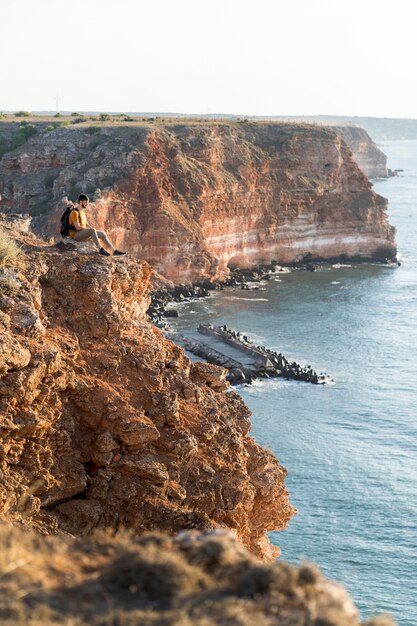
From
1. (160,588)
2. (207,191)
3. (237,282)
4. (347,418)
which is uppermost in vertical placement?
(160,588)

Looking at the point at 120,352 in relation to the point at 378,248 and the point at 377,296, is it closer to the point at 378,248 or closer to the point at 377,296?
the point at 377,296

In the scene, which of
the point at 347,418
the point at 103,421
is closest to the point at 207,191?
the point at 347,418

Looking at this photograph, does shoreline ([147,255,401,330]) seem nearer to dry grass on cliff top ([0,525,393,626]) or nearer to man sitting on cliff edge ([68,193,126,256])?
man sitting on cliff edge ([68,193,126,256])

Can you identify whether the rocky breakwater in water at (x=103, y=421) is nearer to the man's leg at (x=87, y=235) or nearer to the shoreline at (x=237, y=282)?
the man's leg at (x=87, y=235)

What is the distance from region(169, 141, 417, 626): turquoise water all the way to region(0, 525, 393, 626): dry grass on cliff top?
48.3 feet

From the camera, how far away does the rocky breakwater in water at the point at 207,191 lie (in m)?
89.2

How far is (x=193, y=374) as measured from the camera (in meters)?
16.9

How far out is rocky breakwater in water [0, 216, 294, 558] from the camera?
41.7 feet

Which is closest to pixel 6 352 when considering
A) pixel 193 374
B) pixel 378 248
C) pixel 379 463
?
pixel 193 374

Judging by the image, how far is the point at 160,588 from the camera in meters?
6.87

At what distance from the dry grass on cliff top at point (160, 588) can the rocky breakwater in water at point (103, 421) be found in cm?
473

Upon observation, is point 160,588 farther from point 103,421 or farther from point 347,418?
point 347,418

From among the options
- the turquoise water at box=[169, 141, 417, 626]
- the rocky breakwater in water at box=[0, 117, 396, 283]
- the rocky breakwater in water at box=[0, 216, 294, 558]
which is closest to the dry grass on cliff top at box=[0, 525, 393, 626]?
the rocky breakwater in water at box=[0, 216, 294, 558]

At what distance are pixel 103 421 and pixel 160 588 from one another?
688 centimetres
